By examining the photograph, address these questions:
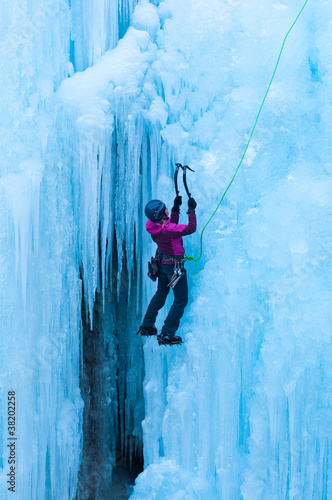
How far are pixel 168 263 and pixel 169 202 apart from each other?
0.65 metres

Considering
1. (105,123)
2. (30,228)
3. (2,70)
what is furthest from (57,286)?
(2,70)

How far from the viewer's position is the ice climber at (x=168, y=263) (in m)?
4.61

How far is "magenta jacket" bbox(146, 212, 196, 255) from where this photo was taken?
4.59m

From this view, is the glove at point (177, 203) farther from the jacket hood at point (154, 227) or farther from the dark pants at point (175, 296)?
the dark pants at point (175, 296)

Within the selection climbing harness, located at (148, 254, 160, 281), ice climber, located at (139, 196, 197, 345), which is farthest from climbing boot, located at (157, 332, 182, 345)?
climbing harness, located at (148, 254, 160, 281)

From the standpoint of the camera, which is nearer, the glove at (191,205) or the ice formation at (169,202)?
the glove at (191,205)

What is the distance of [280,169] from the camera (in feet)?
16.2

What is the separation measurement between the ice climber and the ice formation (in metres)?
0.19

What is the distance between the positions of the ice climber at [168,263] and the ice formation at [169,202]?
0.64ft

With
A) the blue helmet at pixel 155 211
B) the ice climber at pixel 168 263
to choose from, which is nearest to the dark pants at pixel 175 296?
the ice climber at pixel 168 263

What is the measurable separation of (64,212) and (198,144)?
4.45ft

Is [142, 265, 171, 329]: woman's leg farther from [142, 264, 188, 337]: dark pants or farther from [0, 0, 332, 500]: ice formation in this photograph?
[0, 0, 332, 500]: ice formation

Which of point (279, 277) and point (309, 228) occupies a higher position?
point (309, 228)

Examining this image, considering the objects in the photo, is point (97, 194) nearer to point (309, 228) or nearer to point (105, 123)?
point (105, 123)
